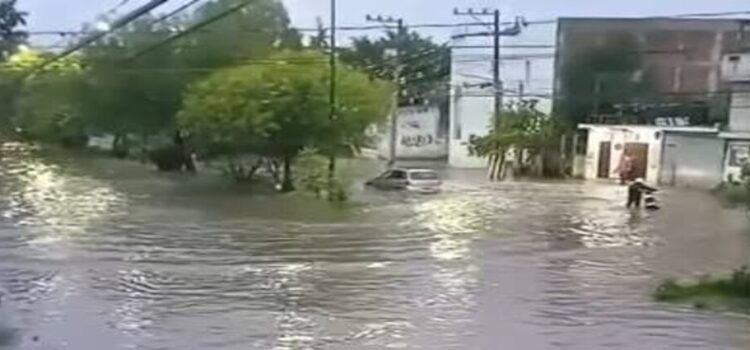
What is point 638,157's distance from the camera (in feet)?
87.7

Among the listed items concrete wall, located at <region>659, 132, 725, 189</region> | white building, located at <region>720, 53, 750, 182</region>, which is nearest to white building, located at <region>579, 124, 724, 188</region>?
concrete wall, located at <region>659, 132, 725, 189</region>

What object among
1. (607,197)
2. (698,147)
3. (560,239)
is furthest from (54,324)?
(698,147)

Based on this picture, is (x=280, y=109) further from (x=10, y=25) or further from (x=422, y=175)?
(x=10, y=25)

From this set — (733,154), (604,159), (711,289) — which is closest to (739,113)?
(733,154)

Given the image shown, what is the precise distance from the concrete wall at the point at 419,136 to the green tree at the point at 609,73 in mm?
8227

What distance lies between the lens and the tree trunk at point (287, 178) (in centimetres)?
2367

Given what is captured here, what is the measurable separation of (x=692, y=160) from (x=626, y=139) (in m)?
1.30


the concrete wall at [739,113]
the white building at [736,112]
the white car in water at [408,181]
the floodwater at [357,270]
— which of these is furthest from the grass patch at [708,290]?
the concrete wall at [739,113]

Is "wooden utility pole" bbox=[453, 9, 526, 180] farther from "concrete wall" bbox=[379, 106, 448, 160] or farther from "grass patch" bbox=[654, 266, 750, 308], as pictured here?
"grass patch" bbox=[654, 266, 750, 308]

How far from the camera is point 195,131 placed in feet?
79.0

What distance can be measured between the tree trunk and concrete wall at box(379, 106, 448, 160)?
25.0 ft

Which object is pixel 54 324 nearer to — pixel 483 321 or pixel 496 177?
pixel 483 321

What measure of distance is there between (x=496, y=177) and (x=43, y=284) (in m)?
17.3

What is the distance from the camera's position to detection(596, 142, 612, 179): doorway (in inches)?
1055
